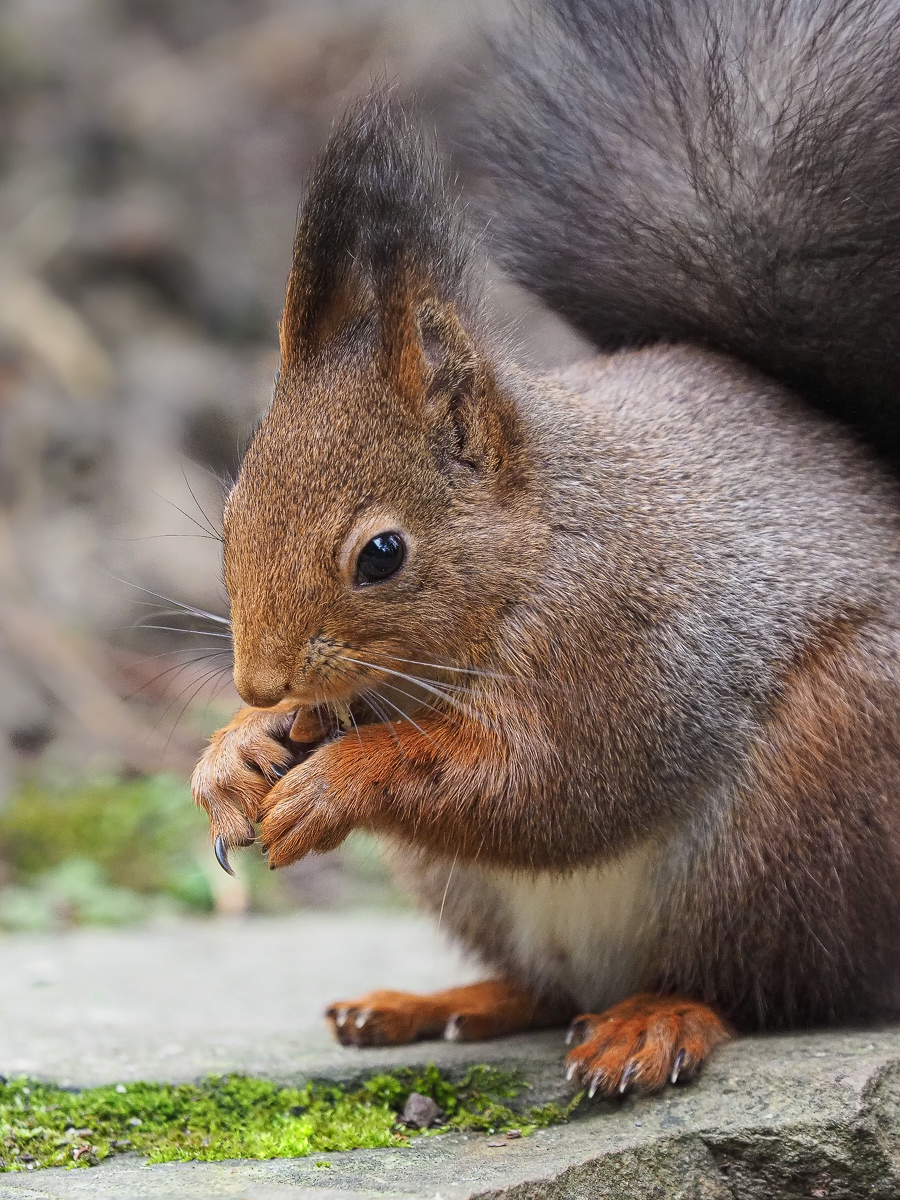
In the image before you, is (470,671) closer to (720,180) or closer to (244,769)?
(244,769)

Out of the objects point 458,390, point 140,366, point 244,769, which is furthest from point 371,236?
point 140,366

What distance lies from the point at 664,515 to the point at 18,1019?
1.17m

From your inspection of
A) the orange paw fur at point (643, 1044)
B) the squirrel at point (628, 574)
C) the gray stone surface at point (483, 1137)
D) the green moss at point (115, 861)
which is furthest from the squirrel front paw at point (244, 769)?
the green moss at point (115, 861)

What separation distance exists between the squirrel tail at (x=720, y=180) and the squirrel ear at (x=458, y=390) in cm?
44

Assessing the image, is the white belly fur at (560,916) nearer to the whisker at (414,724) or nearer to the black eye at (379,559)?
the whisker at (414,724)

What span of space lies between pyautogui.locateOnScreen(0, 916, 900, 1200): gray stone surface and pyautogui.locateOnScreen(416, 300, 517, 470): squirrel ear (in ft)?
2.49

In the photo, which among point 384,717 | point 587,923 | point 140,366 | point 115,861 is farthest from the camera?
point 140,366

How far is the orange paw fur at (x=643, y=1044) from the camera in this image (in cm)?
164

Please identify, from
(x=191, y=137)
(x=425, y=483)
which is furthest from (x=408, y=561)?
(x=191, y=137)

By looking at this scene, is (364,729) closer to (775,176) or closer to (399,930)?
(775,176)

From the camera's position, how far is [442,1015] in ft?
6.59

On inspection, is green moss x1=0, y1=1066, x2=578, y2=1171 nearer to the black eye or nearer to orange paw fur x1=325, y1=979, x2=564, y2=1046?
orange paw fur x1=325, y1=979, x2=564, y2=1046

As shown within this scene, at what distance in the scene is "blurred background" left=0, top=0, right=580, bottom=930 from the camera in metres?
3.24

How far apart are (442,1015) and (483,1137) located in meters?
0.41
